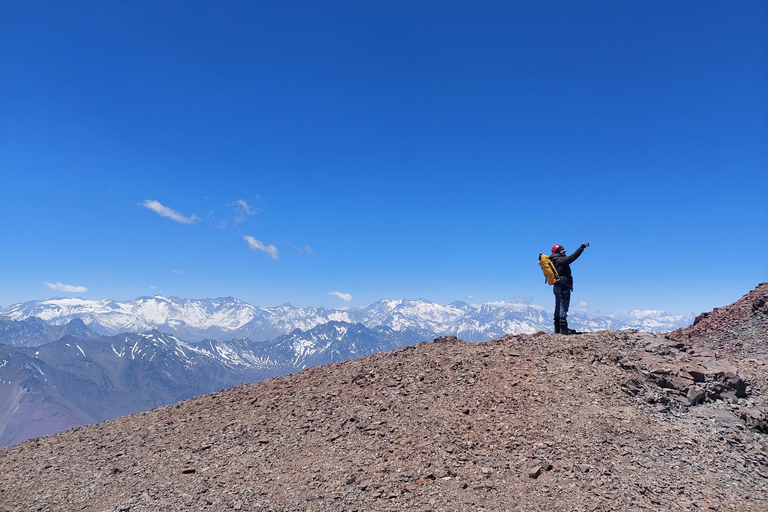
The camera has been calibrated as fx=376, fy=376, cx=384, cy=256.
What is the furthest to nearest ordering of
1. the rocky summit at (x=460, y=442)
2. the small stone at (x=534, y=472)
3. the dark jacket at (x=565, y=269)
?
the dark jacket at (x=565, y=269), the small stone at (x=534, y=472), the rocky summit at (x=460, y=442)

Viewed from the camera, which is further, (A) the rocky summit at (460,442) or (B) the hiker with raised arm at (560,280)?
(B) the hiker with raised arm at (560,280)

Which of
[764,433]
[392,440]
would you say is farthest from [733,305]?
[392,440]

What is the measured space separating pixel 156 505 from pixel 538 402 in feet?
31.0

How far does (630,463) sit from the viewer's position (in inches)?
318

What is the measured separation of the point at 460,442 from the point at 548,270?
29.9 ft

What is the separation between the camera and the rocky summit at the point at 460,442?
7.53 m

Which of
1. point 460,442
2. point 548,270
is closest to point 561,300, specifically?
point 548,270

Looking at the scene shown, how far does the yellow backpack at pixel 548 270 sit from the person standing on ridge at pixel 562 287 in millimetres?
148

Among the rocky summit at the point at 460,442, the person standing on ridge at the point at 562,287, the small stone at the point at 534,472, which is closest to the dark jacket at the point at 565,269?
the person standing on ridge at the point at 562,287

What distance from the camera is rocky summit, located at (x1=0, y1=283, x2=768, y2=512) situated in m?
7.53

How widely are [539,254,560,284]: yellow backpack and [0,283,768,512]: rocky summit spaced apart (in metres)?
2.48

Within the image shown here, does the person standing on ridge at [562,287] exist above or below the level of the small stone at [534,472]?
above

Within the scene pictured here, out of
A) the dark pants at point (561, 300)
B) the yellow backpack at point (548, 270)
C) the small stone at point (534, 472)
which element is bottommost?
the small stone at point (534, 472)

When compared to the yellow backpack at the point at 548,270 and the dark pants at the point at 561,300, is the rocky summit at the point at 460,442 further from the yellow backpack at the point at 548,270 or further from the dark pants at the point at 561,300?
the yellow backpack at the point at 548,270
